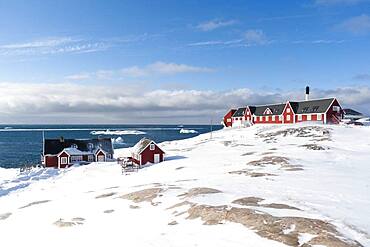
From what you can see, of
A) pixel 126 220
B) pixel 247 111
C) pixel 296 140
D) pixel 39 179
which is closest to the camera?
pixel 126 220

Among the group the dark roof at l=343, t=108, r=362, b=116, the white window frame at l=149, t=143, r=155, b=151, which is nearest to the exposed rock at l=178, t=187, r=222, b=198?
the white window frame at l=149, t=143, r=155, b=151

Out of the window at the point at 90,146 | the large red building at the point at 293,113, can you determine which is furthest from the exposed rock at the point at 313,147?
the window at the point at 90,146

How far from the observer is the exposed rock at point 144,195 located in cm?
2920

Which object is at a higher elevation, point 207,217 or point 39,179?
point 207,217

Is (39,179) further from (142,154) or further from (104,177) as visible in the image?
(142,154)

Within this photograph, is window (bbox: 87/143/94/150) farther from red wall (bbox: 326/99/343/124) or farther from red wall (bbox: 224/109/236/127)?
red wall (bbox: 224/109/236/127)

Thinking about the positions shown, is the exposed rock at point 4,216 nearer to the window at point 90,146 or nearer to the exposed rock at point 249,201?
the exposed rock at point 249,201

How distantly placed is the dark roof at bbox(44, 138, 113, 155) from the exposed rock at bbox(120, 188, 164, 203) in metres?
40.6

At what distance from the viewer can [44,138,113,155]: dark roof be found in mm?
67875

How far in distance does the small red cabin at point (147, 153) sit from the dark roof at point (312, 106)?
4489 cm

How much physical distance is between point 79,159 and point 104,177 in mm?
18666

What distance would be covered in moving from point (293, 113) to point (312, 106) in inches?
210

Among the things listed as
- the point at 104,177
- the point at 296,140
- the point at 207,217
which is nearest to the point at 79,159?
the point at 104,177

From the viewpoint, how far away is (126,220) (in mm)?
23891
